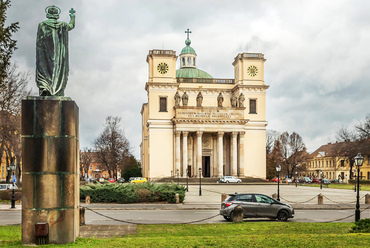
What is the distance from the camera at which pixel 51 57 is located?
13.1 meters

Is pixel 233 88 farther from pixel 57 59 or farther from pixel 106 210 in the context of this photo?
pixel 57 59

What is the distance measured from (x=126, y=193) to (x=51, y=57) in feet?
68.2

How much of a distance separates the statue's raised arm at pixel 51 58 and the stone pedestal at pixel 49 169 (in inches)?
21.1

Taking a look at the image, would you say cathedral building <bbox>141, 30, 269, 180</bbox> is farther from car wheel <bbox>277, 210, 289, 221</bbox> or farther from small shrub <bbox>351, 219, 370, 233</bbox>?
small shrub <bbox>351, 219, 370, 233</bbox>

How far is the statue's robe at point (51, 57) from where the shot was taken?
13008mm

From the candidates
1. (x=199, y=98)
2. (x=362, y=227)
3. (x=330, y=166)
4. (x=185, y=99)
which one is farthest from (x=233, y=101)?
(x=330, y=166)

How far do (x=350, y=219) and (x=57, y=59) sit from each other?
16.6 meters

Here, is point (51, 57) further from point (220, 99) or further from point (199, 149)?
point (220, 99)

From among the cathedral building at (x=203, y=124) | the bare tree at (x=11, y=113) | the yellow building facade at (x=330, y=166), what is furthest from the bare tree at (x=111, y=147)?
the yellow building facade at (x=330, y=166)

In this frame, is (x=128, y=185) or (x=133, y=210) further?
(x=128, y=185)

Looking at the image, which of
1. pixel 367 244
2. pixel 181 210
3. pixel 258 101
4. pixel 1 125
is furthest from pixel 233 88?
pixel 367 244

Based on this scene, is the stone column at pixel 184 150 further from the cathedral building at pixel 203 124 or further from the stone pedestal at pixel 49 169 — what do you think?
the stone pedestal at pixel 49 169

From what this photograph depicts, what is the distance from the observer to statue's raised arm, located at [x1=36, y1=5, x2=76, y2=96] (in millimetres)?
12977

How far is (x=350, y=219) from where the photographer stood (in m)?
23.0
